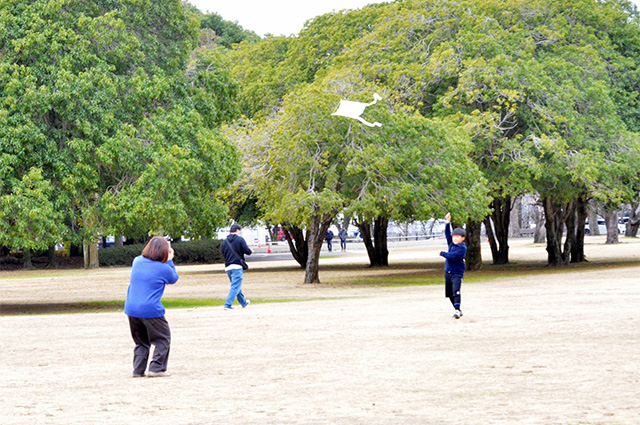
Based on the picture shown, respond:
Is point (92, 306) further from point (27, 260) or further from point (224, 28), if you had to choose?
point (224, 28)

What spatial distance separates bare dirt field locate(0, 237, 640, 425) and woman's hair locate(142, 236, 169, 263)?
1300 mm

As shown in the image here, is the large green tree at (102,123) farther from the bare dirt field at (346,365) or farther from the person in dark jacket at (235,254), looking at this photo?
the person in dark jacket at (235,254)

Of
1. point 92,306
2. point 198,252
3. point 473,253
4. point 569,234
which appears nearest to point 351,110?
point 92,306

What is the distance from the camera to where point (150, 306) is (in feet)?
33.3

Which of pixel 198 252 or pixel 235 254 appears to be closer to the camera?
pixel 235 254

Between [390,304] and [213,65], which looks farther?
[213,65]

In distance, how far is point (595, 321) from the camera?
14734 millimetres

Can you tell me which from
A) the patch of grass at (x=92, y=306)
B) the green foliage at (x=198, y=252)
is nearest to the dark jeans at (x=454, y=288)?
the patch of grass at (x=92, y=306)

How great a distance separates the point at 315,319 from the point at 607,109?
71.1ft

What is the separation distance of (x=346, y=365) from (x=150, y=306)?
2274 millimetres

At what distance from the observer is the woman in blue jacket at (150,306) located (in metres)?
10.2

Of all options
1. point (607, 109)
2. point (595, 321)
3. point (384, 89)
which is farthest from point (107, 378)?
point (607, 109)

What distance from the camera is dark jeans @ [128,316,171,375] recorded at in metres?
10.2

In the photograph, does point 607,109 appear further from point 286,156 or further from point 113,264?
point 113,264
